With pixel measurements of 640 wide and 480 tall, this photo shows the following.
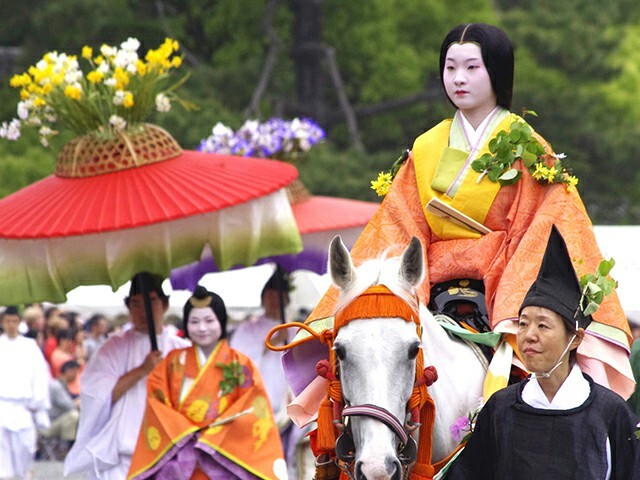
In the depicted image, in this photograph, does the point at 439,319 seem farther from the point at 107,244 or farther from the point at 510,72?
the point at 107,244

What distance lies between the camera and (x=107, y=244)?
30.4ft

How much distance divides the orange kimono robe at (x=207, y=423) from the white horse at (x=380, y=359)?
153 inches

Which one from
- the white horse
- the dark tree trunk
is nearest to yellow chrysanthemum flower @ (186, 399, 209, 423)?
the white horse

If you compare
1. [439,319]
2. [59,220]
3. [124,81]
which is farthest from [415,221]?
[124,81]

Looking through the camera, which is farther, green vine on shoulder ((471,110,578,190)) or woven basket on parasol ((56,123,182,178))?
woven basket on parasol ((56,123,182,178))

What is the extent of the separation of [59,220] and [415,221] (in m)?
3.10

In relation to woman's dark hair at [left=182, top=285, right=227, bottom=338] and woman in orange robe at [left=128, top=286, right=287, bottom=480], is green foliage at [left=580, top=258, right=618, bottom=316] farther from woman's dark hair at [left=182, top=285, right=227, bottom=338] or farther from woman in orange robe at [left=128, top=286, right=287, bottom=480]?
woman's dark hair at [left=182, top=285, right=227, bottom=338]

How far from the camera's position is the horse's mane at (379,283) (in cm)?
536

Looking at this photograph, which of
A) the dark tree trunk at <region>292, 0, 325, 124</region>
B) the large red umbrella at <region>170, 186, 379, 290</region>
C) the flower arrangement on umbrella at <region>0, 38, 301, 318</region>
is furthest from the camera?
the dark tree trunk at <region>292, 0, 325, 124</region>

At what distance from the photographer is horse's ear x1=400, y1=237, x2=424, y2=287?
5395 mm

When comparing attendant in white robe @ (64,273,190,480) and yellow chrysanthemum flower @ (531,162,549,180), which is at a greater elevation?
yellow chrysanthemum flower @ (531,162,549,180)

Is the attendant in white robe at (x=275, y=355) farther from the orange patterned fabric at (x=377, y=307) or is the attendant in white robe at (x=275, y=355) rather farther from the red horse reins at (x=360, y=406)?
the orange patterned fabric at (x=377, y=307)

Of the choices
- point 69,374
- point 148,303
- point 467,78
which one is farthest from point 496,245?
point 69,374

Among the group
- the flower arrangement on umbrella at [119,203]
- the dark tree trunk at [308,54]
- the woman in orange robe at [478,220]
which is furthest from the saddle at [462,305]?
the dark tree trunk at [308,54]
